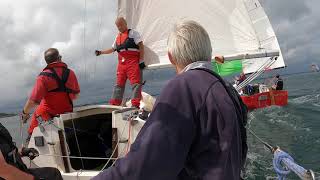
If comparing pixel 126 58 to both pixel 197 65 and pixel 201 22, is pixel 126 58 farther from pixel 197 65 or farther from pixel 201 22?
pixel 197 65

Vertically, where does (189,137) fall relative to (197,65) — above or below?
below

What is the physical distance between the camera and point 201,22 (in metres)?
8.16

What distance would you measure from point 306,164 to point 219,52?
12.7 ft

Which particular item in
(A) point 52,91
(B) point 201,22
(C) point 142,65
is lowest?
(A) point 52,91

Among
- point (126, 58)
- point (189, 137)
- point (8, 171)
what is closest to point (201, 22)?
point (126, 58)

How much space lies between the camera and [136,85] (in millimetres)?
7504

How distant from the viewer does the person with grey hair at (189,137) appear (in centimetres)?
152

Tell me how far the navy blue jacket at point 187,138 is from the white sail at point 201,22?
6.33 meters

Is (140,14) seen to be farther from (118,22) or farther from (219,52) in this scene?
(219,52)

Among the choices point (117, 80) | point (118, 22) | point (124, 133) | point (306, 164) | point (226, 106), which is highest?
point (118, 22)

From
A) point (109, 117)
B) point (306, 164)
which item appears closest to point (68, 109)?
point (109, 117)

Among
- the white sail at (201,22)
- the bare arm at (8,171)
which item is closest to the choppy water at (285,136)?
the white sail at (201,22)

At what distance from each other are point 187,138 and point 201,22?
22.3 ft

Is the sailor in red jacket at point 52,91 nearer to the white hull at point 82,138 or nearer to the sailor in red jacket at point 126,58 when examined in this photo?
the white hull at point 82,138
